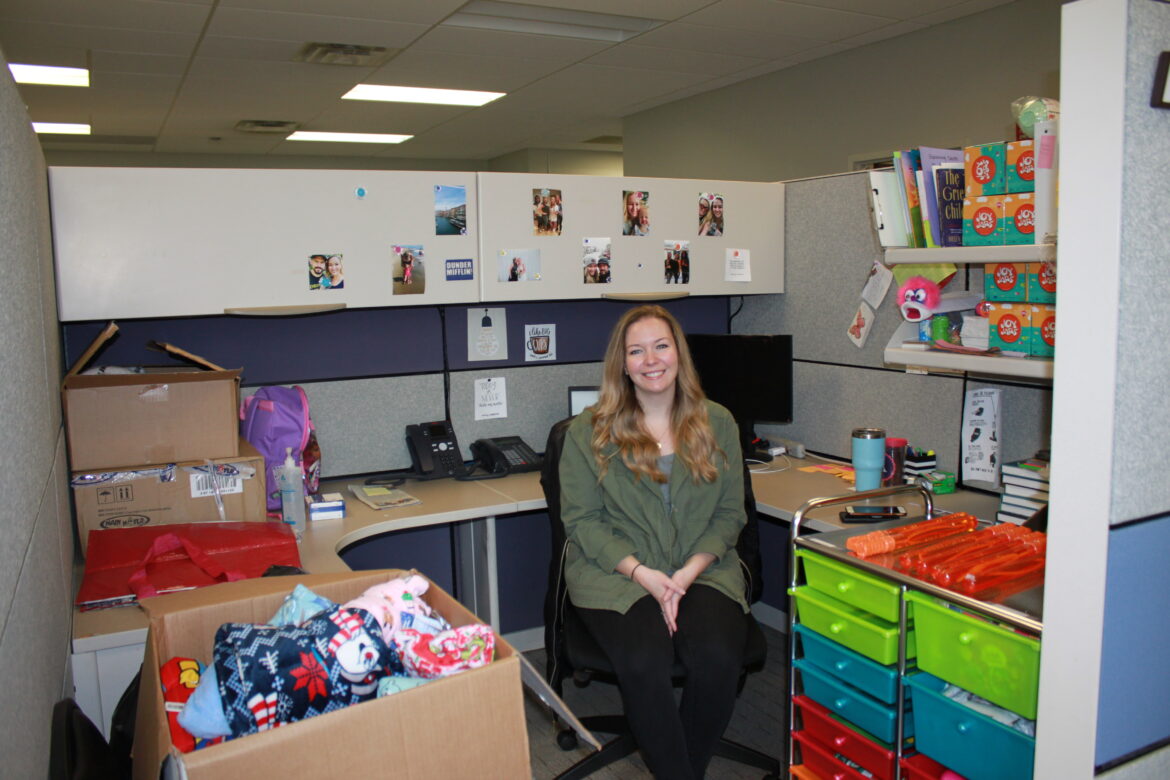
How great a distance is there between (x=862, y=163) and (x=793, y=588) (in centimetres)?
367

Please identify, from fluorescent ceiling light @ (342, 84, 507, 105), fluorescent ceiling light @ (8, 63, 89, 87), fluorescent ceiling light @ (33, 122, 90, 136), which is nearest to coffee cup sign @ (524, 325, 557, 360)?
fluorescent ceiling light @ (342, 84, 507, 105)

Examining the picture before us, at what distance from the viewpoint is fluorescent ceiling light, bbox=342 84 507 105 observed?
5.79 m

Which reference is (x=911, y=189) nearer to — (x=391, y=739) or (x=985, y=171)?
(x=985, y=171)

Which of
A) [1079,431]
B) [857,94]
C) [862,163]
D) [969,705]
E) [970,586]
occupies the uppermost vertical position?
[857,94]

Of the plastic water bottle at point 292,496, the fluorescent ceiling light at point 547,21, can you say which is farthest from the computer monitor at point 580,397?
the fluorescent ceiling light at point 547,21

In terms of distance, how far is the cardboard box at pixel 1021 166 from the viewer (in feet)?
5.48

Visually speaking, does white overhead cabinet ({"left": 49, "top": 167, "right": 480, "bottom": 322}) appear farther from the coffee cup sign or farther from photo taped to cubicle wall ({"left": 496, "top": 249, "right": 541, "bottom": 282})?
the coffee cup sign

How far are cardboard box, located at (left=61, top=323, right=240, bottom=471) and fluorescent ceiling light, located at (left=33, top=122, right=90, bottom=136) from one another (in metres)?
5.88

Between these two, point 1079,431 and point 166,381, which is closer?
point 1079,431

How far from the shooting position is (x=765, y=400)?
8.80 feet

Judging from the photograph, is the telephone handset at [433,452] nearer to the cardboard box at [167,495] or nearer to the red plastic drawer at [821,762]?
the cardboard box at [167,495]

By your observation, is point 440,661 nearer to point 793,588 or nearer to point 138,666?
point 138,666

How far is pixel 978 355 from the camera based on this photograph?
1815 mm

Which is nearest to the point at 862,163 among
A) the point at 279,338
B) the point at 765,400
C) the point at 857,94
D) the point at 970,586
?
the point at 857,94
